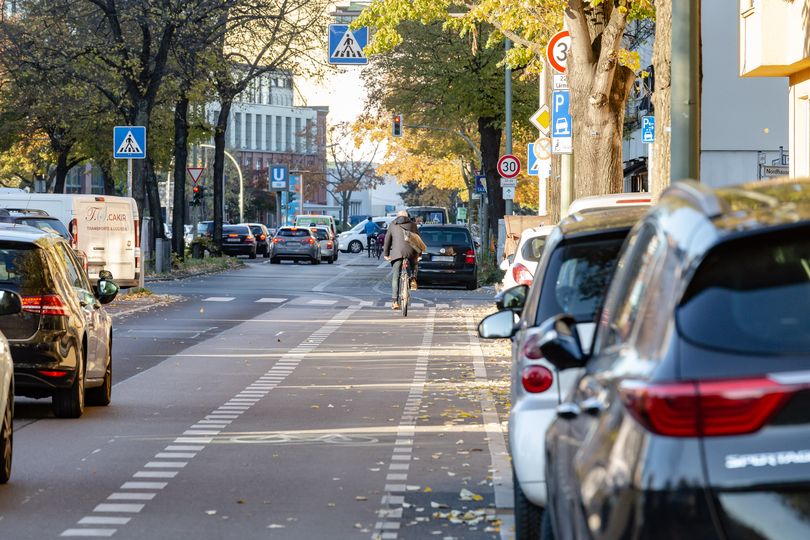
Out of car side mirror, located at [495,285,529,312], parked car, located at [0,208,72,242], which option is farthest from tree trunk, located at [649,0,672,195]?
parked car, located at [0,208,72,242]

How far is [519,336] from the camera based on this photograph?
8.25 metres

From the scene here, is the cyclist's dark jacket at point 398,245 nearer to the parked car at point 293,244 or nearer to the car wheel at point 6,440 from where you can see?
the car wheel at point 6,440

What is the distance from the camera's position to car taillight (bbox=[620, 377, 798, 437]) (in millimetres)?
3676

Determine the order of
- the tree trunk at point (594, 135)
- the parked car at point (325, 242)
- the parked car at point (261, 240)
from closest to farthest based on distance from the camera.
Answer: the tree trunk at point (594, 135), the parked car at point (325, 242), the parked car at point (261, 240)

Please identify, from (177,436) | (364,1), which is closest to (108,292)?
(177,436)

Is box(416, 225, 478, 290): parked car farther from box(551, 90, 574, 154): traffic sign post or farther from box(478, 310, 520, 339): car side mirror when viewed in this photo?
box(478, 310, 520, 339): car side mirror

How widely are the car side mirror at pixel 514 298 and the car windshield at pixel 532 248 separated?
11051 mm

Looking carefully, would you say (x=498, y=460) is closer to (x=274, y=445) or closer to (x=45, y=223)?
(x=274, y=445)

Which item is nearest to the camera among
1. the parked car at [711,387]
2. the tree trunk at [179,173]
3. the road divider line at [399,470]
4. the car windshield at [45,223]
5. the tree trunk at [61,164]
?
the parked car at [711,387]

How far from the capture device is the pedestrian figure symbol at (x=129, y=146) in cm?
3453

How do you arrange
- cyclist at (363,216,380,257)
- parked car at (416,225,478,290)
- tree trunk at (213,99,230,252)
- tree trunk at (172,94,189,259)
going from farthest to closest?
cyclist at (363,216,380,257) → tree trunk at (213,99,230,252) → tree trunk at (172,94,189,259) → parked car at (416,225,478,290)

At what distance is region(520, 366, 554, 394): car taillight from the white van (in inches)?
1026

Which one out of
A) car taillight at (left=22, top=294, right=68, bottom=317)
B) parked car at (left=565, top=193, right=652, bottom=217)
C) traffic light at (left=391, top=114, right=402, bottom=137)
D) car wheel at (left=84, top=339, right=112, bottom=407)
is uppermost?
traffic light at (left=391, top=114, right=402, bottom=137)

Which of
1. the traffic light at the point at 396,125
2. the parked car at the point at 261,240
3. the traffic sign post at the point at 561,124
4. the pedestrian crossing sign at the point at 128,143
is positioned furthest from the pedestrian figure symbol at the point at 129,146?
the parked car at the point at 261,240
